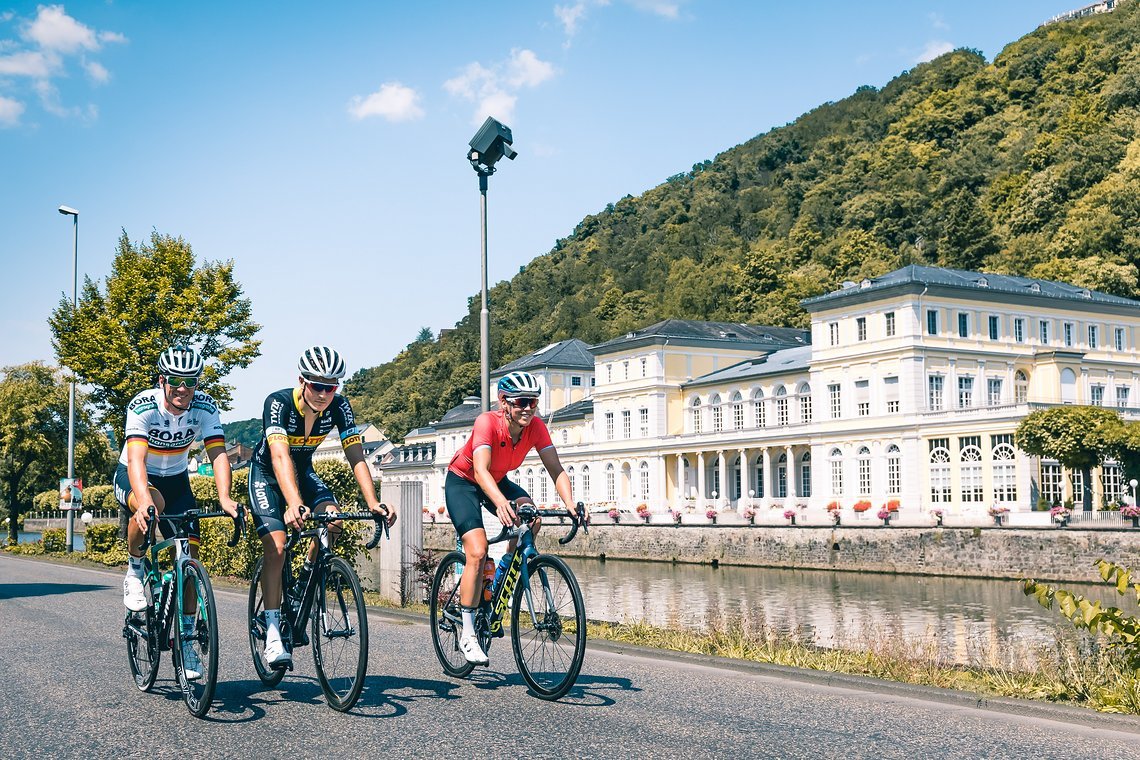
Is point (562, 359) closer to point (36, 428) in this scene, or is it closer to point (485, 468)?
point (36, 428)

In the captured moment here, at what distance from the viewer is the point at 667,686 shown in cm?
852

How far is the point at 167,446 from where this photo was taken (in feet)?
26.3

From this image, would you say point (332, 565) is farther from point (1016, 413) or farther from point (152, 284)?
point (1016, 413)

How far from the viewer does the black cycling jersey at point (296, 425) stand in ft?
25.1

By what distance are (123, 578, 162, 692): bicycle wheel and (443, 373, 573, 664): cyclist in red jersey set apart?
2.04 m

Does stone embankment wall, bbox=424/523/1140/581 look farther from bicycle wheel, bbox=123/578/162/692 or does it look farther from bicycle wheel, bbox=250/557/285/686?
bicycle wheel, bbox=123/578/162/692

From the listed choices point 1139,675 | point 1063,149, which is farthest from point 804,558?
point 1063,149

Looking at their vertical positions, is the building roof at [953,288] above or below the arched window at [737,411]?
above

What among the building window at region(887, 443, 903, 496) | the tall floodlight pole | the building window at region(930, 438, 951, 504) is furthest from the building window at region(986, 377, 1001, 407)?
the tall floodlight pole

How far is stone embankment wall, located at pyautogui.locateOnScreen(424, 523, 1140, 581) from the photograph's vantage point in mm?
41219

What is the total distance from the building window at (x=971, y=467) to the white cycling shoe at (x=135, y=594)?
184 ft

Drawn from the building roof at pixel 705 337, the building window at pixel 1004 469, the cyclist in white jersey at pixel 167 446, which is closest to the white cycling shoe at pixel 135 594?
the cyclist in white jersey at pixel 167 446

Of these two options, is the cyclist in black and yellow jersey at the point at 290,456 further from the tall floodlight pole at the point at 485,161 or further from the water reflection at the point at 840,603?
the water reflection at the point at 840,603

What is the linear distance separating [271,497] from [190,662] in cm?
119
